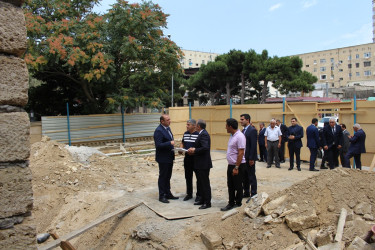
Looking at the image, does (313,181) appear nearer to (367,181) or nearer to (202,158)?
(367,181)

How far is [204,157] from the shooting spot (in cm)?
591

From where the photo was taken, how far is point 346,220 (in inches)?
161

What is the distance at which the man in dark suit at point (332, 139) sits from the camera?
9.16 m

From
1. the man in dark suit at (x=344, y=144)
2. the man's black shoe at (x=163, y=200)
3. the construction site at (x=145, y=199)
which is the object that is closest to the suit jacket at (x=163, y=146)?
the man's black shoe at (x=163, y=200)

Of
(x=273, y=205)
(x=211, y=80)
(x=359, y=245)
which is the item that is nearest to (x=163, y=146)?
(x=273, y=205)

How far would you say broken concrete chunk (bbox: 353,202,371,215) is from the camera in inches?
167

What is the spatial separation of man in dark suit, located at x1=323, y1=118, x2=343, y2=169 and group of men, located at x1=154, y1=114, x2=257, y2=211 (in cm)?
379

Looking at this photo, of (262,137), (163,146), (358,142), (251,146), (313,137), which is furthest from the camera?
(262,137)

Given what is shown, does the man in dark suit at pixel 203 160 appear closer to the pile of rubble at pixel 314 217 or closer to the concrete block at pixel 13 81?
the pile of rubble at pixel 314 217

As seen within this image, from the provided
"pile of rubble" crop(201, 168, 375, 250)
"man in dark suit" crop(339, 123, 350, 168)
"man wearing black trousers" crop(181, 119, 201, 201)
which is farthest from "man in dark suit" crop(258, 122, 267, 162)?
"pile of rubble" crop(201, 168, 375, 250)

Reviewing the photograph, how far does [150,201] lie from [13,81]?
467 centimetres

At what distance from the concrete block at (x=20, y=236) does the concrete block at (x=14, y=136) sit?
56 cm

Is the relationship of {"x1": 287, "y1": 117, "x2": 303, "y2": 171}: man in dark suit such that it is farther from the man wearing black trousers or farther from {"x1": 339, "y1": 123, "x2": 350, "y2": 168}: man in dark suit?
the man wearing black trousers

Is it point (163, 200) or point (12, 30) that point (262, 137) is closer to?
point (163, 200)
